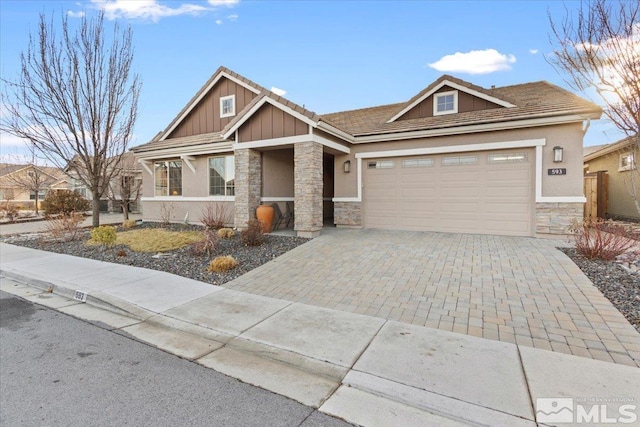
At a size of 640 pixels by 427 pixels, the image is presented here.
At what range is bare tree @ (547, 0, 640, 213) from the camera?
4785mm

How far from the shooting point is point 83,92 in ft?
37.2

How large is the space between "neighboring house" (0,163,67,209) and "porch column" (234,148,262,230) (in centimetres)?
2107

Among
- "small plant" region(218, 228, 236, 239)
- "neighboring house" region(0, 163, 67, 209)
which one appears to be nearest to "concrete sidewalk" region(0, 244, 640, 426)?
"small plant" region(218, 228, 236, 239)

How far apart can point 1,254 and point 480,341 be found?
11.9m

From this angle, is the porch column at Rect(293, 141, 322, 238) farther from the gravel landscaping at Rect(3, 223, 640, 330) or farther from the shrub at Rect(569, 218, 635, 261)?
the shrub at Rect(569, 218, 635, 261)

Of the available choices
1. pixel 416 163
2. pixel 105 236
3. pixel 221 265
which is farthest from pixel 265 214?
pixel 416 163

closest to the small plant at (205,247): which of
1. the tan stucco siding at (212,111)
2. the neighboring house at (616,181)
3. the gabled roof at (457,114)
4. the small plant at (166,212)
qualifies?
the gabled roof at (457,114)

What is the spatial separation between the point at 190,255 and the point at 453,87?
32.4 ft

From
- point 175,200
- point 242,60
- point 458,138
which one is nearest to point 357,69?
point 242,60

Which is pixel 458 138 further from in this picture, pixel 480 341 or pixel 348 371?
pixel 348 371

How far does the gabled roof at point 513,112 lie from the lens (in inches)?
333

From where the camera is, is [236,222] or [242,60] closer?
[236,222]

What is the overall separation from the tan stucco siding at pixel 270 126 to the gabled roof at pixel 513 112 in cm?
249

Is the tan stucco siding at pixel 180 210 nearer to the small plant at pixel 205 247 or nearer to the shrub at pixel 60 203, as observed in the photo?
the small plant at pixel 205 247
